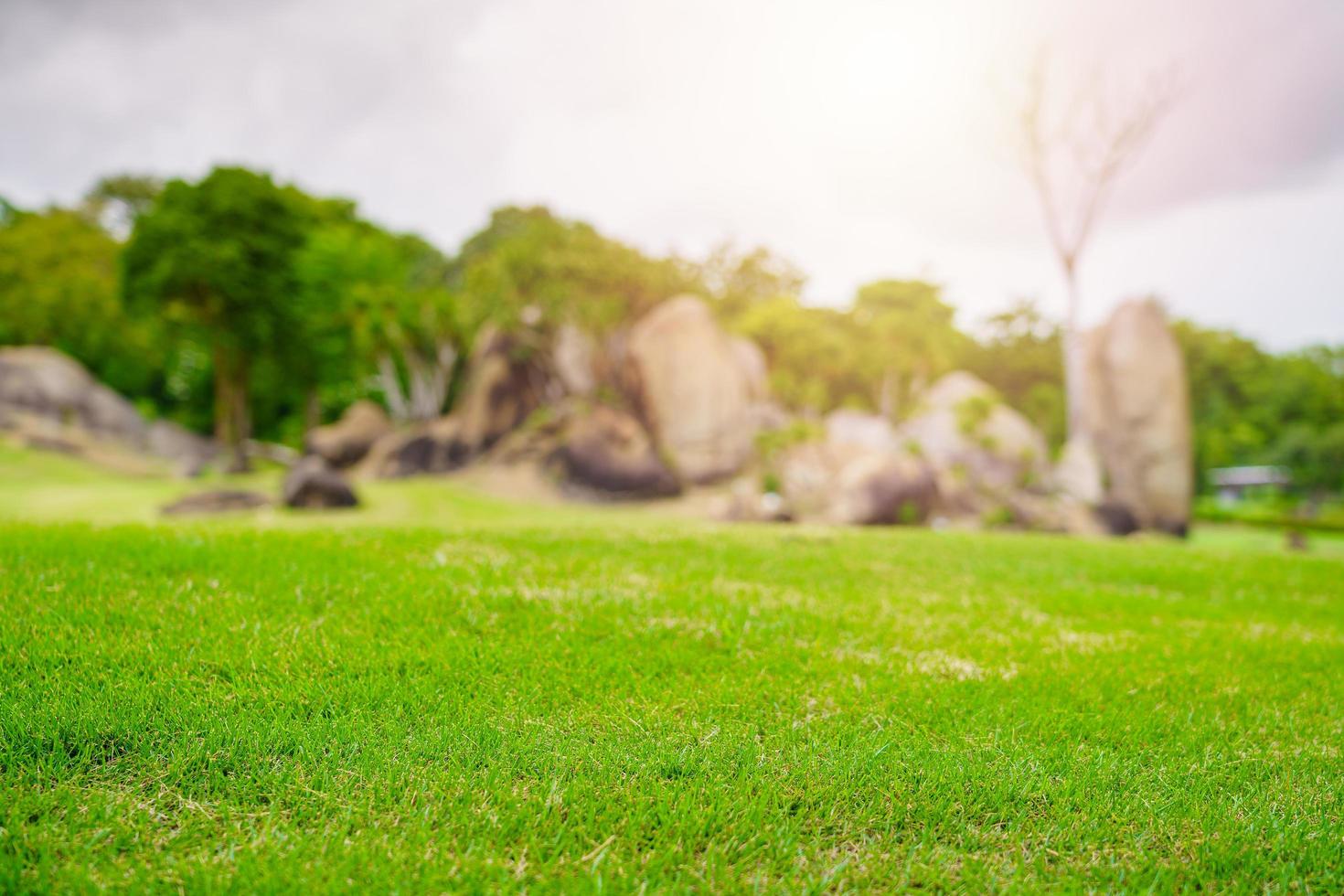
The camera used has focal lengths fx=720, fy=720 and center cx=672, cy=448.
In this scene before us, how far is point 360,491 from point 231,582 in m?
19.4

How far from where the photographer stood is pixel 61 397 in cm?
3127

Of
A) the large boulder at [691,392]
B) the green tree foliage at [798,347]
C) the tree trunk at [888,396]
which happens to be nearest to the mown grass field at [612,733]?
the large boulder at [691,392]

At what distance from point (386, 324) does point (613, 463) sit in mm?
13039

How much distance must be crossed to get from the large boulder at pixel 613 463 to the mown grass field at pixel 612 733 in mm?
16964

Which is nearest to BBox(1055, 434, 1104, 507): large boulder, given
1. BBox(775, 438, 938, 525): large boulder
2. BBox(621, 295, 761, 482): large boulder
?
BBox(775, 438, 938, 525): large boulder

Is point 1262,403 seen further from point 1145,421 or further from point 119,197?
point 119,197

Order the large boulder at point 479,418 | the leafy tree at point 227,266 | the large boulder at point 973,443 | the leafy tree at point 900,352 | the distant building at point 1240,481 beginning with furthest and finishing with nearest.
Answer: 1. the distant building at point 1240,481
2. the leafy tree at point 900,352
3. the large boulder at point 479,418
4. the leafy tree at point 227,266
5. the large boulder at point 973,443

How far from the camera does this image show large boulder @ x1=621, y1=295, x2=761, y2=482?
26.2 meters

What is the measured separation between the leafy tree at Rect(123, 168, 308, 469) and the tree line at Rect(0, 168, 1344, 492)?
0.08m

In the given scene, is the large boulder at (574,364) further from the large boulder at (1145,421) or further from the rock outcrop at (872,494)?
the large boulder at (1145,421)

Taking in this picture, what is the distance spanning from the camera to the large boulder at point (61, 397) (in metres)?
30.5

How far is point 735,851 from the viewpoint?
2.71 m

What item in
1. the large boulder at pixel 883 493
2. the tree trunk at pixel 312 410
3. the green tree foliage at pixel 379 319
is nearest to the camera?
the large boulder at pixel 883 493

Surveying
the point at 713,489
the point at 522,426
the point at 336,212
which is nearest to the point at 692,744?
the point at 713,489
